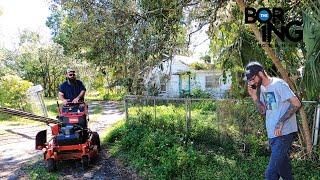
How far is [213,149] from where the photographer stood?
9.42 metres

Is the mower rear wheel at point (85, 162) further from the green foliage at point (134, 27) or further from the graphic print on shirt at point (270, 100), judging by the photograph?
the graphic print on shirt at point (270, 100)

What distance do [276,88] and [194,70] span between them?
29758mm

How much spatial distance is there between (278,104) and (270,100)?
0.40ft

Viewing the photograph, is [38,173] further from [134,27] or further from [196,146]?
[134,27]

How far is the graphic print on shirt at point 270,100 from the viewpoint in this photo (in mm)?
5504

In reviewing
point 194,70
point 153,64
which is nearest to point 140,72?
point 153,64

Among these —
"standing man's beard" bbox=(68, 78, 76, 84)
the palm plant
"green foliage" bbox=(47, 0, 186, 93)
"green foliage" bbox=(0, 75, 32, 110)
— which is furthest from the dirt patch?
"green foliage" bbox=(0, 75, 32, 110)

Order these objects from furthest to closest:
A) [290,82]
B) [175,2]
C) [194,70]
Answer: [194,70], [175,2], [290,82]

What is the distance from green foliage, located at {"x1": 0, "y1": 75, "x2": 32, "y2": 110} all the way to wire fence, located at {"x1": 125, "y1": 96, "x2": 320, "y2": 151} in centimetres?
1159

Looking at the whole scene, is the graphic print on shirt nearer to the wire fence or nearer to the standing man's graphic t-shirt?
the standing man's graphic t-shirt

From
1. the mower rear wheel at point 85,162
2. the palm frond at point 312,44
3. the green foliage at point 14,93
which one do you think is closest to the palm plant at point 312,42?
the palm frond at point 312,44

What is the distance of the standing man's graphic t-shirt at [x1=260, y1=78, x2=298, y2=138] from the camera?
214 inches

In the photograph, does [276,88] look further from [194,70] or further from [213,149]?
[194,70]

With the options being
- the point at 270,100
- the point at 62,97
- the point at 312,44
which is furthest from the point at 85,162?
the point at 312,44
